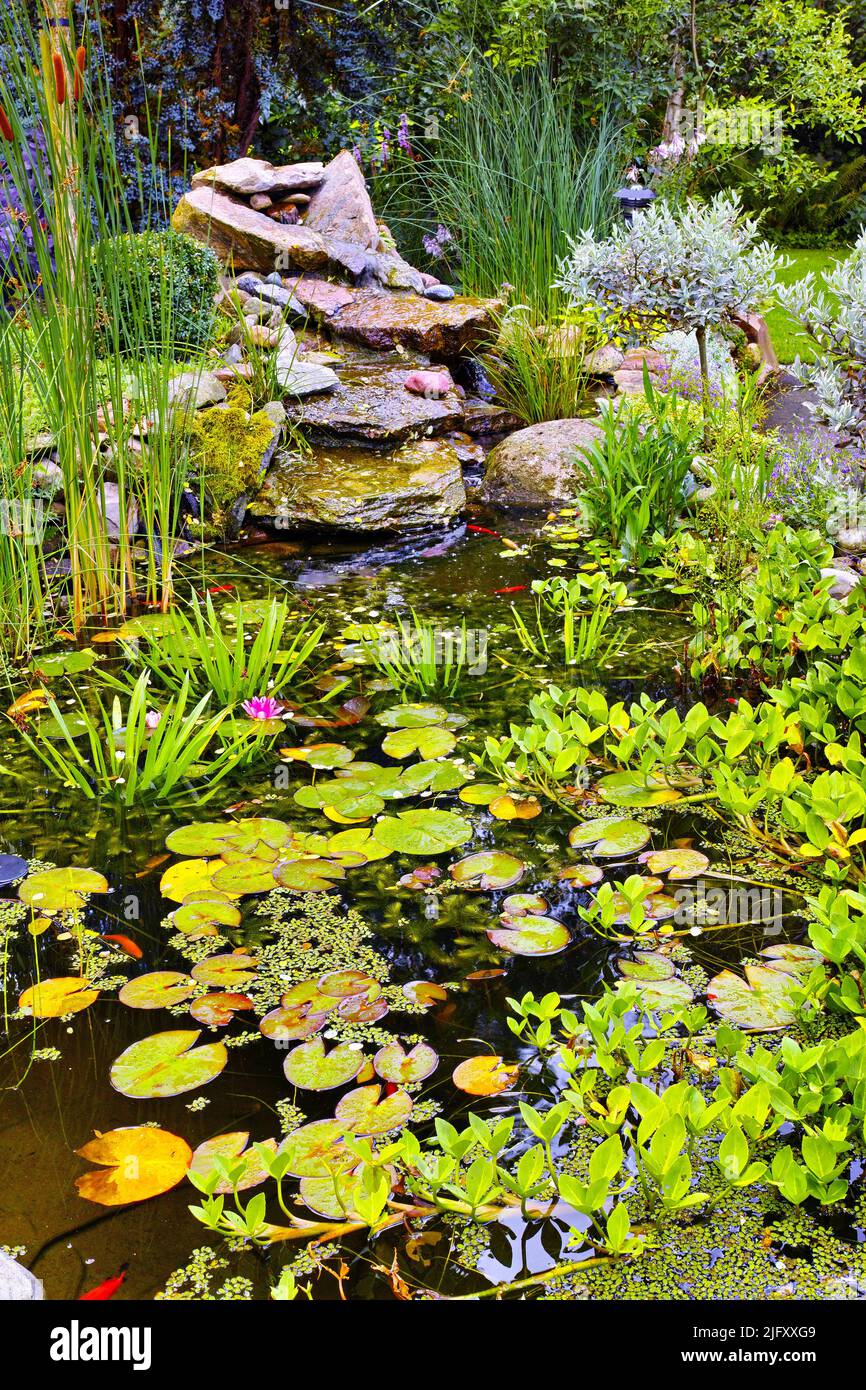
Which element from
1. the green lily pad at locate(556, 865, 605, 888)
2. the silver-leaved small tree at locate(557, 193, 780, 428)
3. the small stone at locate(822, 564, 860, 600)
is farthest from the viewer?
the silver-leaved small tree at locate(557, 193, 780, 428)

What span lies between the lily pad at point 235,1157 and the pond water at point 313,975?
0.04 m

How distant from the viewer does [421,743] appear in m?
2.79

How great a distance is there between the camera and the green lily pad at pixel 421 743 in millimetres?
2752

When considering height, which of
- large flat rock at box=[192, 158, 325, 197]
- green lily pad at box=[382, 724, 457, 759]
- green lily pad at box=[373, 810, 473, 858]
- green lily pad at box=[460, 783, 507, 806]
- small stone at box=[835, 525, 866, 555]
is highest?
large flat rock at box=[192, 158, 325, 197]

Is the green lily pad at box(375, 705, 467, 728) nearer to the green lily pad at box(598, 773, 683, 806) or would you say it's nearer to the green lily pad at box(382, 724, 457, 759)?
the green lily pad at box(382, 724, 457, 759)

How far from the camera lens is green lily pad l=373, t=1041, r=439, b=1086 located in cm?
175

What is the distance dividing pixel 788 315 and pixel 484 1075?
386 centimetres

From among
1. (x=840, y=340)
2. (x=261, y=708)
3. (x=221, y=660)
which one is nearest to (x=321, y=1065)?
(x=261, y=708)

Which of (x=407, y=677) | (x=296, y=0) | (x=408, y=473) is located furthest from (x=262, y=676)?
(x=296, y=0)

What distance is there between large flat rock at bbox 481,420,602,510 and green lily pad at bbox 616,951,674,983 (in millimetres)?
3190

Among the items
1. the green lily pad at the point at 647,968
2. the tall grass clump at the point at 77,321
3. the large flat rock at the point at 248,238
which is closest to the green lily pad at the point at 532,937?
the green lily pad at the point at 647,968

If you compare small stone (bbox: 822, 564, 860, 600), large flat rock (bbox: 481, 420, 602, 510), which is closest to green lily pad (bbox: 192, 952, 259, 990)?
small stone (bbox: 822, 564, 860, 600)

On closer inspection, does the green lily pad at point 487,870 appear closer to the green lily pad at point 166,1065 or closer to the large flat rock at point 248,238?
the green lily pad at point 166,1065
